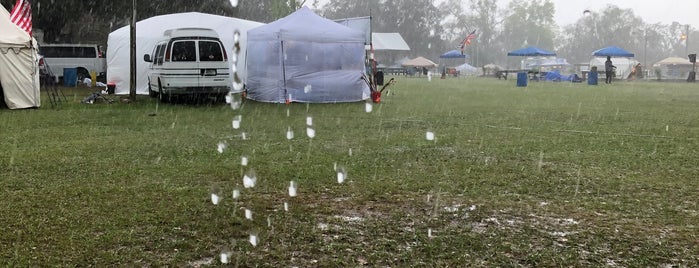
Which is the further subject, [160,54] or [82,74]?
[82,74]

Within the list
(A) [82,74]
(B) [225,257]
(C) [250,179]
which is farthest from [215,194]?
(A) [82,74]

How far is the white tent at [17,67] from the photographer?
43.0 feet

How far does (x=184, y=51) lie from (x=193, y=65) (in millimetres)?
419

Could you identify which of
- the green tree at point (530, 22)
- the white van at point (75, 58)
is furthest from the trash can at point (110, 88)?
the green tree at point (530, 22)

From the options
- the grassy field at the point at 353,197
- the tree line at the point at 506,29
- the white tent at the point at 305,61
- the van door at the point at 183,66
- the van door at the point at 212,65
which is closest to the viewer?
the grassy field at the point at 353,197

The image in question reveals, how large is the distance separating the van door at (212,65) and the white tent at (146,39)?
408 centimetres

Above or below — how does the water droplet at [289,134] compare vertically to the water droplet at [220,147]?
above

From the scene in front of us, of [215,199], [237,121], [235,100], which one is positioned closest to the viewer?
[215,199]

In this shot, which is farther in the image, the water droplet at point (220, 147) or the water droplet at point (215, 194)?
the water droplet at point (220, 147)

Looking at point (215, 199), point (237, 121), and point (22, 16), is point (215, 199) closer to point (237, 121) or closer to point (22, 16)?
point (237, 121)

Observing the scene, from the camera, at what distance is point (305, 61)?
15.8 m

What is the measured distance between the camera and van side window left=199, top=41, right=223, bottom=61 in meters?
14.7

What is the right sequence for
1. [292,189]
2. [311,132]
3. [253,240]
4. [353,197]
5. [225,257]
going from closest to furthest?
1. [225,257]
2. [253,240]
3. [353,197]
4. [292,189]
5. [311,132]

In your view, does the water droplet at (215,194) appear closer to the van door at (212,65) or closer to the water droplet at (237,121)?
the water droplet at (237,121)
